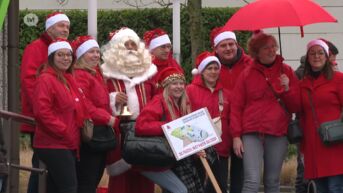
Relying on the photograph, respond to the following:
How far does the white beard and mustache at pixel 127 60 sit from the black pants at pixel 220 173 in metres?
1.15

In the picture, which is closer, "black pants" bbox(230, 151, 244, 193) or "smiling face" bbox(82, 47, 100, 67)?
"smiling face" bbox(82, 47, 100, 67)

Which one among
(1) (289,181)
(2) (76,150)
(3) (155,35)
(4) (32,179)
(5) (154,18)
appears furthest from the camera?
(5) (154,18)

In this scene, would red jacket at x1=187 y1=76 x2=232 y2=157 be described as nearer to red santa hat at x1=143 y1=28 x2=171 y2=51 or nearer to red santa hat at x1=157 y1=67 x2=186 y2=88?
red santa hat at x1=157 y1=67 x2=186 y2=88

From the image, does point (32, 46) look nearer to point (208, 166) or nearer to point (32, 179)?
point (32, 179)

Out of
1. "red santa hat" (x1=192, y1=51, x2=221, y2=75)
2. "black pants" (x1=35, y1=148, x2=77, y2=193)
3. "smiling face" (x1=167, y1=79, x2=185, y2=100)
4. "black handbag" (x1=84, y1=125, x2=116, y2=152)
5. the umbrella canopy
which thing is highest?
the umbrella canopy

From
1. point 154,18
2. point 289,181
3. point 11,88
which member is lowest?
point 289,181

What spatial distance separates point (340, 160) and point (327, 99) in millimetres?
579

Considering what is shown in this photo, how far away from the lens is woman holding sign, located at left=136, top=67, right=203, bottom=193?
26.6ft

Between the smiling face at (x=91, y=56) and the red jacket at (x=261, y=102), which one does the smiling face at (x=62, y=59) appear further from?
the red jacket at (x=261, y=102)

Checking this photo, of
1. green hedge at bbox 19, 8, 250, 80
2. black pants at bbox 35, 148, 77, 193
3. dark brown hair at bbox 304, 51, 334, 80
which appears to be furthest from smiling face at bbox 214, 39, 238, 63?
green hedge at bbox 19, 8, 250, 80

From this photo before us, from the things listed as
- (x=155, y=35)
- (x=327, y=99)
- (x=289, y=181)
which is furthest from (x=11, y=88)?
(x=289, y=181)

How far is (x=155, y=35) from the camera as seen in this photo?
29.8ft

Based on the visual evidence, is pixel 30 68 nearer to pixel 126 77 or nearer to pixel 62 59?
pixel 62 59

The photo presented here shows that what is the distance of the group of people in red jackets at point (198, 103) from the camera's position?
8148mm
